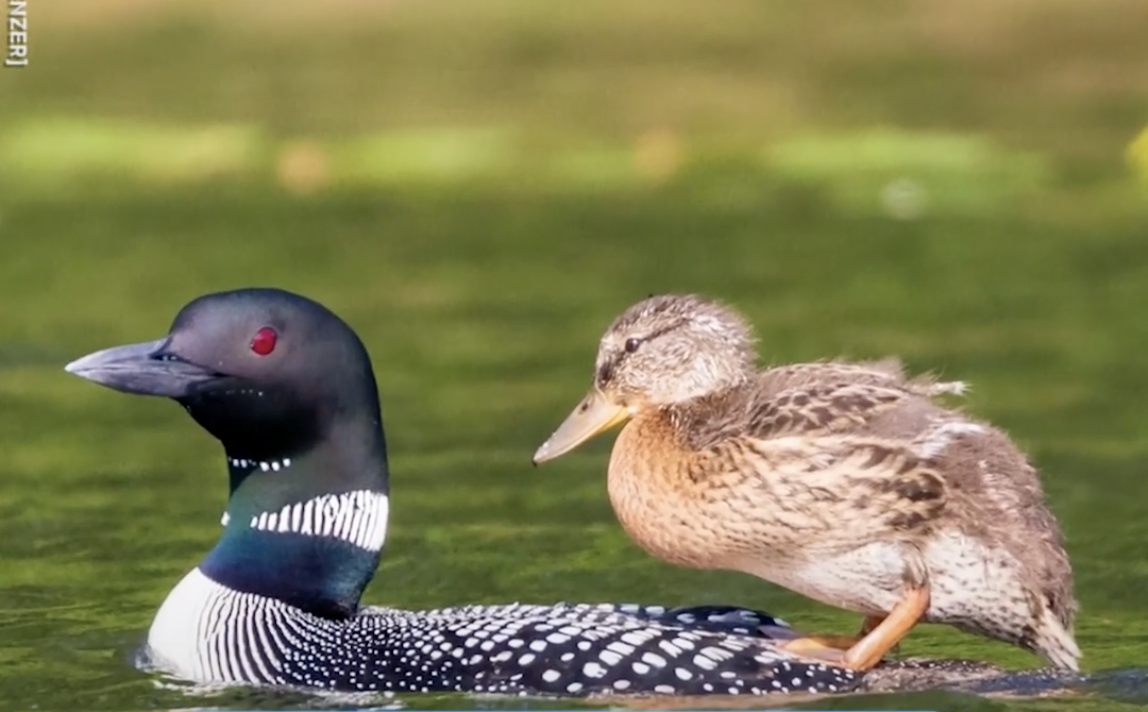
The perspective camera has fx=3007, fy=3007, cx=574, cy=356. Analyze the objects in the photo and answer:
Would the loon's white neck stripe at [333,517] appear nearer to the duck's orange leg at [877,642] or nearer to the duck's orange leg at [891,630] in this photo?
the duck's orange leg at [877,642]

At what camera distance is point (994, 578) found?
7.09 m

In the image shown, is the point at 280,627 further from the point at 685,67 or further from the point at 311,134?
the point at 685,67

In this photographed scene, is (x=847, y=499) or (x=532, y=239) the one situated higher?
(x=532, y=239)

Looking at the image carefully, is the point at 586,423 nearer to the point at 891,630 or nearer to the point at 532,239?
the point at 891,630

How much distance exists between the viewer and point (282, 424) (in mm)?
7406

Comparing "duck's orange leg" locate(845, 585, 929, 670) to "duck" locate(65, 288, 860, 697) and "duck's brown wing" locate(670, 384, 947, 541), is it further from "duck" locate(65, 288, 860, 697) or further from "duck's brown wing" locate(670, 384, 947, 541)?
"duck's brown wing" locate(670, 384, 947, 541)

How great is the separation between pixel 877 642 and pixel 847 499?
34 cm

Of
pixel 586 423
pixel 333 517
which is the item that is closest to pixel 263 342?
pixel 333 517

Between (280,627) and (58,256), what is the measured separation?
6992 mm

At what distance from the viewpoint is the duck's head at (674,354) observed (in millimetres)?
7453

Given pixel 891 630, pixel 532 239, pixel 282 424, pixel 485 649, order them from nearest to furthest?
pixel 891 630 → pixel 485 649 → pixel 282 424 → pixel 532 239

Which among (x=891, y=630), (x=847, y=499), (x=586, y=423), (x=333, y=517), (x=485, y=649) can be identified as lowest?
(x=485, y=649)

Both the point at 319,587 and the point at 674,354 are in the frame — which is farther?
the point at 319,587

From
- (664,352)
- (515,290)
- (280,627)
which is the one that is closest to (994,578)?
(664,352)
